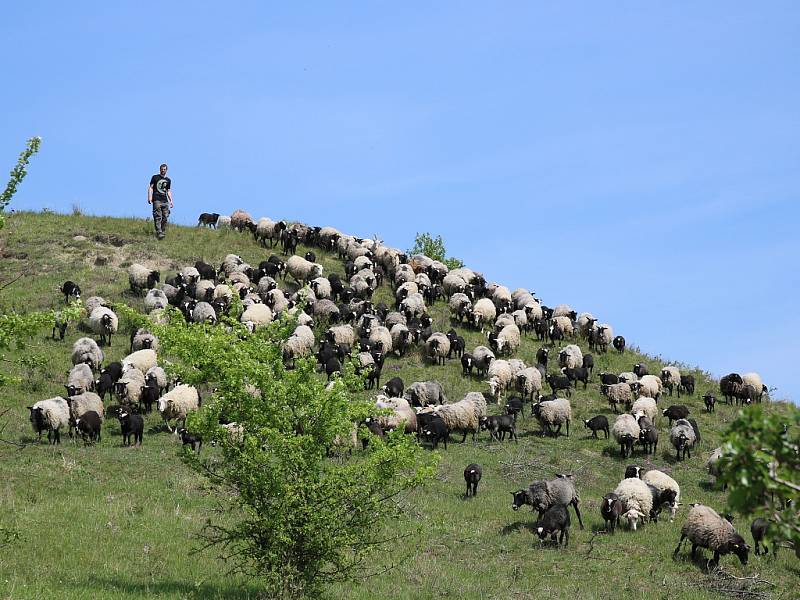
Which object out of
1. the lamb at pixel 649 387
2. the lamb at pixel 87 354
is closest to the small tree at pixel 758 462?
the lamb at pixel 87 354

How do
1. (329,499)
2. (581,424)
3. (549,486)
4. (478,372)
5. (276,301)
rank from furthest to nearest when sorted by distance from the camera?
(276,301) < (478,372) < (581,424) < (549,486) < (329,499)

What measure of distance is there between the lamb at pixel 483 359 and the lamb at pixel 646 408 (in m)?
6.60

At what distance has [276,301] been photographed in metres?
39.1

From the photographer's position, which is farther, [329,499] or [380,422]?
[380,422]

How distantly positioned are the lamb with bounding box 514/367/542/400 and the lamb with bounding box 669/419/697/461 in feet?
20.5

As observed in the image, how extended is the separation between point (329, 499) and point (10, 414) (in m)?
16.4

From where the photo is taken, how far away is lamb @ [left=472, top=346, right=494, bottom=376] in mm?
36188

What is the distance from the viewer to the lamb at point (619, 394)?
109ft

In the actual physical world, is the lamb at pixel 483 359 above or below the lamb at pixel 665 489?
above

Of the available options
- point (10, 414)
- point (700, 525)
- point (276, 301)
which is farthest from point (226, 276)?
point (700, 525)

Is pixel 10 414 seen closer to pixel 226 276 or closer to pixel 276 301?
pixel 276 301

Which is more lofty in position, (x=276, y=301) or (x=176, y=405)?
(x=276, y=301)

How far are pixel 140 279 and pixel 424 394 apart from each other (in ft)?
50.2

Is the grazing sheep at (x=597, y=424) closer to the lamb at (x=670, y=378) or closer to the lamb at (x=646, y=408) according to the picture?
the lamb at (x=646, y=408)
